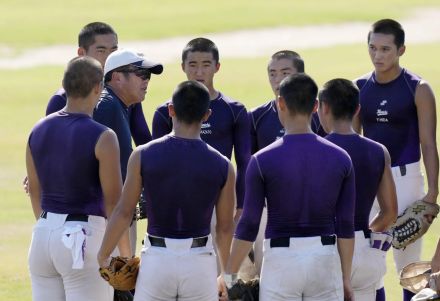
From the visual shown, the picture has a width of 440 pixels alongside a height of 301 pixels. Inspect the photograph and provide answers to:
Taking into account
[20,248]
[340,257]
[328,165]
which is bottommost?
[20,248]

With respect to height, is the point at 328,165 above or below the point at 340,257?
above

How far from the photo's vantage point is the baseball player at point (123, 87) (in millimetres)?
10484

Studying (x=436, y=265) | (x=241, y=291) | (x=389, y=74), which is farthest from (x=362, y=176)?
(x=389, y=74)

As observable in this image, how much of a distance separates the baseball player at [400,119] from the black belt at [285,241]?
10.5ft

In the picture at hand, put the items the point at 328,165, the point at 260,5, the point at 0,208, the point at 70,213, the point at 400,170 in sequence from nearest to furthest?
the point at 328,165, the point at 70,213, the point at 400,170, the point at 0,208, the point at 260,5

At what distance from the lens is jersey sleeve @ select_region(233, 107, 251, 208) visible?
37.6 ft

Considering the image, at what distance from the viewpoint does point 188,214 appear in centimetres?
852

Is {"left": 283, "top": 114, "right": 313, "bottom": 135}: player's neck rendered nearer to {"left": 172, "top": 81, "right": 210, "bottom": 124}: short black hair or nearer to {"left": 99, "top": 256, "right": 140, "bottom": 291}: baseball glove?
{"left": 172, "top": 81, "right": 210, "bottom": 124}: short black hair

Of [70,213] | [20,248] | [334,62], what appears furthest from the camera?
[334,62]

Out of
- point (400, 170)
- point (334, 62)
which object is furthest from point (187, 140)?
point (334, 62)

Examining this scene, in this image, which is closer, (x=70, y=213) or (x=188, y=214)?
(x=188, y=214)

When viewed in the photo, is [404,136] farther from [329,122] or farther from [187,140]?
[187,140]

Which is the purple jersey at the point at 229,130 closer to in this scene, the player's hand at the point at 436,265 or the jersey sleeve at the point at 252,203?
the player's hand at the point at 436,265

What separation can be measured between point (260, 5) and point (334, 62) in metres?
18.1
